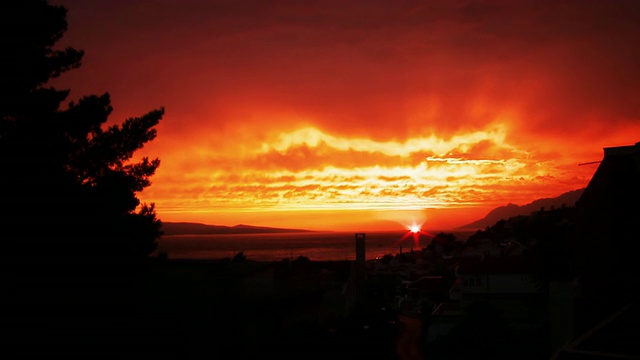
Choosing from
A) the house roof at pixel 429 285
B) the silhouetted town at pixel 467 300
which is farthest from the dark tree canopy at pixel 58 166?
the house roof at pixel 429 285

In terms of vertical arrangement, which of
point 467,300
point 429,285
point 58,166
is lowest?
point 467,300

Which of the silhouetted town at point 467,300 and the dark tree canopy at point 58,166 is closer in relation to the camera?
the silhouetted town at point 467,300

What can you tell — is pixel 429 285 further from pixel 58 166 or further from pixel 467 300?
pixel 58 166

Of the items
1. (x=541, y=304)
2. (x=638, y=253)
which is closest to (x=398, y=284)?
(x=541, y=304)

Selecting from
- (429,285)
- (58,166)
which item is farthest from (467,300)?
(58,166)

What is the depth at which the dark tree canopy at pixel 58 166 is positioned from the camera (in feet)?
29.8

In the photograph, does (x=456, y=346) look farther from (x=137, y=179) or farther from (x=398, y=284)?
(x=398, y=284)

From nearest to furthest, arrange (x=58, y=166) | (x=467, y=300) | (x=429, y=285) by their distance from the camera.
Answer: (x=58, y=166) < (x=467, y=300) < (x=429, y=285)

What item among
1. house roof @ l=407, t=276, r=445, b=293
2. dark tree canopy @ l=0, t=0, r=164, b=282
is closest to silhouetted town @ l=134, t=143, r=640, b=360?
house roof @ l=407, t=276, r=445, b=293

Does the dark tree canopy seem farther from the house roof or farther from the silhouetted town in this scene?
the house roof

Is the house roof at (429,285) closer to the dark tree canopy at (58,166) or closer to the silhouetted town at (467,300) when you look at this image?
the silhouetted town at (467,300)

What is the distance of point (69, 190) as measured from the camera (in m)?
9.43

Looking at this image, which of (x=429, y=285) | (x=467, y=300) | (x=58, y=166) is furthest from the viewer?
(x=429, y=285)

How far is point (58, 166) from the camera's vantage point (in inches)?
390
